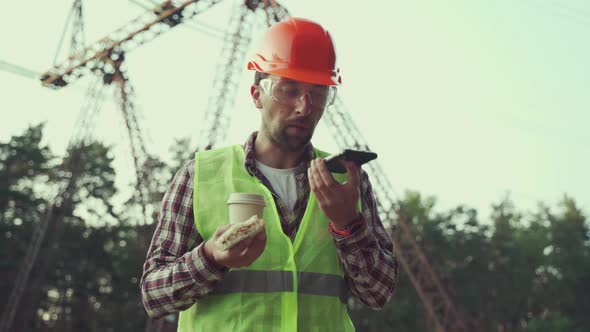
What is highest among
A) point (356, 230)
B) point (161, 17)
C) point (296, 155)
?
point (161, 17)

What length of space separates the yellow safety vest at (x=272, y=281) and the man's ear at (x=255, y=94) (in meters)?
0.34

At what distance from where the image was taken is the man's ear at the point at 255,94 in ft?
9.18

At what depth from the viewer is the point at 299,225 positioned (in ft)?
8.43

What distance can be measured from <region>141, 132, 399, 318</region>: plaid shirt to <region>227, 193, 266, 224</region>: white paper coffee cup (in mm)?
203

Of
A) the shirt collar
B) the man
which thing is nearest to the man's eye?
the man

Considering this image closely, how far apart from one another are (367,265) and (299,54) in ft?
A: 3.30

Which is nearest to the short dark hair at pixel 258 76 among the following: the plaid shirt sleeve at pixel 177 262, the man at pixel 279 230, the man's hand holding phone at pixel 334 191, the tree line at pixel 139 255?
the man at pixel 279 230

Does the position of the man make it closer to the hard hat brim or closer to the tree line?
the hard hat brim

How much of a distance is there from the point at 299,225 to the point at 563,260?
60179 millimetres

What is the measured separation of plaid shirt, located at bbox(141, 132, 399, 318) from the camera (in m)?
2.27

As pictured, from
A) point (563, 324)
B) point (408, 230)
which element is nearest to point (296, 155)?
point (408, 230)

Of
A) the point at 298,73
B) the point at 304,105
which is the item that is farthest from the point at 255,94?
the point at 304,105

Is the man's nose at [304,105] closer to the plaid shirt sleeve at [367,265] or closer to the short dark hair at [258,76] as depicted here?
the short dark hair at [258,76]

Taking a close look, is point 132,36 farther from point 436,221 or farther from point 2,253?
point 436,221
